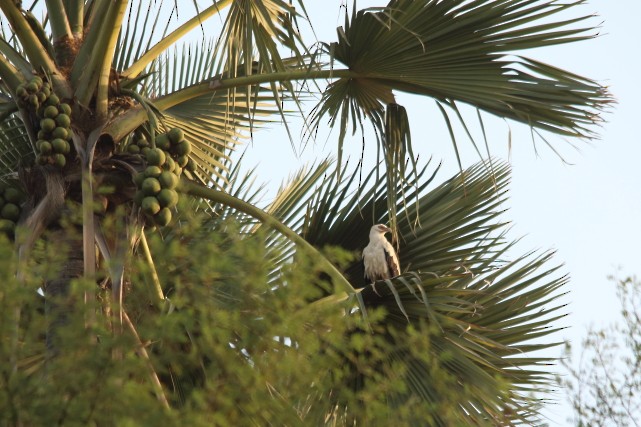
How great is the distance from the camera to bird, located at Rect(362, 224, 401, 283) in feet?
20.0

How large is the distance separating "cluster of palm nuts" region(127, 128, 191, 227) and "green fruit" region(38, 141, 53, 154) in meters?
0.40

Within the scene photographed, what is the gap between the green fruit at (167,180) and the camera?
480 centimetres

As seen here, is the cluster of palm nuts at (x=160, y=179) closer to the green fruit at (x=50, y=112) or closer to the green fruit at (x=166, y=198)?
the green fruit at (x=166, y=198)

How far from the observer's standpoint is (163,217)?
4828 millimetres

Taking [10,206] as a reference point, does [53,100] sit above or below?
above

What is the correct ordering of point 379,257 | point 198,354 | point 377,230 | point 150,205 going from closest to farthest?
point 198,354
point 150,205
point 379,257
point 377,230

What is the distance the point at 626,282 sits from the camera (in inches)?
356

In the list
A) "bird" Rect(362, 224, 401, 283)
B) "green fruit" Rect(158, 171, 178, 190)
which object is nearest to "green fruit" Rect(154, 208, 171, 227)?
"green fruit" Rect(158, 171, 178, 190)

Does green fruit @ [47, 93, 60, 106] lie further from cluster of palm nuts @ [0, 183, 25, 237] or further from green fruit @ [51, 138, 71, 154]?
cluster of palm nuts @ [0, 183, 25, 237]

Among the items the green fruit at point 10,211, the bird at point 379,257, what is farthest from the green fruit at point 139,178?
the bird at point 379,257

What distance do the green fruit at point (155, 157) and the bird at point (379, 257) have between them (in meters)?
1.62

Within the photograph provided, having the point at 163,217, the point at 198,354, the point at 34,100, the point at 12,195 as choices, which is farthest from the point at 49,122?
the point at 198,354

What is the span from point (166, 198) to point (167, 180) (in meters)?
0.08

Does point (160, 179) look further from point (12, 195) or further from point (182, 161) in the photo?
point (12, 195)
